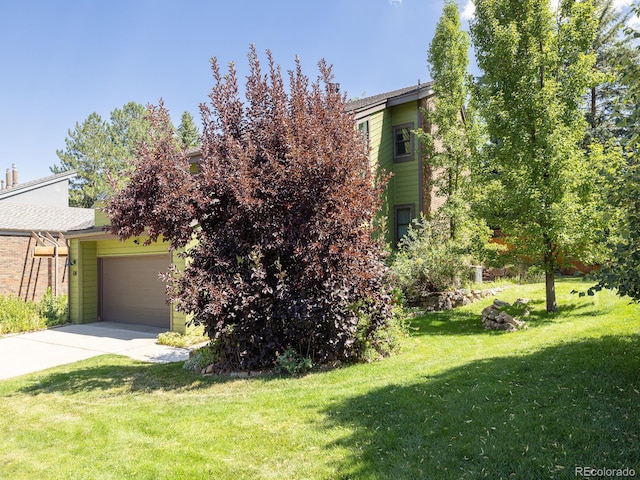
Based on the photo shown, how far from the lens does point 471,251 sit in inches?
399

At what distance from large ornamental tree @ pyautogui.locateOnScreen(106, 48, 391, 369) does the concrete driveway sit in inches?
119

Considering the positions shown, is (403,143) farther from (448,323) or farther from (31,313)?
(31,313)

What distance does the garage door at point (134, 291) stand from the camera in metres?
13.1

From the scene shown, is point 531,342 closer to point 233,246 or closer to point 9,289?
point 233,246

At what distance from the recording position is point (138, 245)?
44.9ft

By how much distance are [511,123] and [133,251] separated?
11623 mm

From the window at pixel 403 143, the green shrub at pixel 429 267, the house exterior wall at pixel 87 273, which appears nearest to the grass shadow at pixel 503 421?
the green shrub at pixel 429 267

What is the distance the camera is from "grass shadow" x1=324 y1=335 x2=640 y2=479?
3068 millimetres

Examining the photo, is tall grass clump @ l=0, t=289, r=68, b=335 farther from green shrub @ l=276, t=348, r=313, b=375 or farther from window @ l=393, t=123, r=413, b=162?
window @ l=393, t=123, r=413, b=162

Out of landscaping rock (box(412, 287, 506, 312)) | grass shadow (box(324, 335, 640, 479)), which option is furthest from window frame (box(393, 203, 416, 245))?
grass shadow (box(324, 335, 640, 479))

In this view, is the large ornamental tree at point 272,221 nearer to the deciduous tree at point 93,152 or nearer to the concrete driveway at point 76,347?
the concrete driveway at point 76,347

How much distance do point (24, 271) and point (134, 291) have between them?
17.8 ft

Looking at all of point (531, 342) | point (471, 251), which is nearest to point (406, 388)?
point (531, 342)

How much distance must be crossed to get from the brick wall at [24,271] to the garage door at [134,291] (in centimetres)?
244
